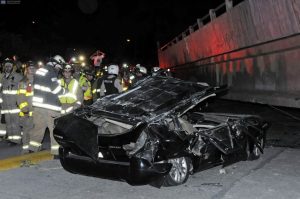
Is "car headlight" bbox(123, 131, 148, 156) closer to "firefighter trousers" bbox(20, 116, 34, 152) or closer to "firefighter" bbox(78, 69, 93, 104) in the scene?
"firefighter trousers" bbox(20, 116, 34, 152)

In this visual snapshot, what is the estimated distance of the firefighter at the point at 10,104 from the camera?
939 centimetres

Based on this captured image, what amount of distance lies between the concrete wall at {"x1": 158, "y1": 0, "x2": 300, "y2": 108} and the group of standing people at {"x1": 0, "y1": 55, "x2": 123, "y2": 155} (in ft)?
10.7

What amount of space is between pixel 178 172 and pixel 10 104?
4803mm

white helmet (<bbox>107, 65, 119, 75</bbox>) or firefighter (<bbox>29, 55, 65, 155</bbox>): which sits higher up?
white helmet (<bbox>107, 65, 119, 75</bbox>)

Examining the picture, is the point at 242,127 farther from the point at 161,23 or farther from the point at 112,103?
the point at 161,23

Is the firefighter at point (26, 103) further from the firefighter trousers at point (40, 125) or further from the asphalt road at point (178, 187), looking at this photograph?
the asphalt road at point (178, 187)

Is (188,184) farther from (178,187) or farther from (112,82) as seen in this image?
(112,82)

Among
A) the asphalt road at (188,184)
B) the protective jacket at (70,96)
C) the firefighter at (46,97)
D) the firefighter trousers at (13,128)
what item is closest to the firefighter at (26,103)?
the firefighter at (46,97)

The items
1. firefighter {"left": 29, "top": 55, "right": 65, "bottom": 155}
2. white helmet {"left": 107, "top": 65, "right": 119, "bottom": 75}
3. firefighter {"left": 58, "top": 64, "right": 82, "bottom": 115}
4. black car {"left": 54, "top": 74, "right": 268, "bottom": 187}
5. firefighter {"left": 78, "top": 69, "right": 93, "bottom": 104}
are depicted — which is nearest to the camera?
black car {"left": 54, "top": 74, "right": 268, "bottom": 187}

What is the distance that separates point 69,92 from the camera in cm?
809

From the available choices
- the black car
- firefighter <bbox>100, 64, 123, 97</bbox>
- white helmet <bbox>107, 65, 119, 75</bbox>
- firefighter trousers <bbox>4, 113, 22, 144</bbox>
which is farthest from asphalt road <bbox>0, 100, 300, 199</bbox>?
white helmet <bbox>107, 65, 119, 75</bbox>

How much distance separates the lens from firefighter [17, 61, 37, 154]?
28.0ft

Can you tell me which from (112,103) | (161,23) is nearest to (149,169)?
(112,103)

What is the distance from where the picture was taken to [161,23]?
58812 millimetres
